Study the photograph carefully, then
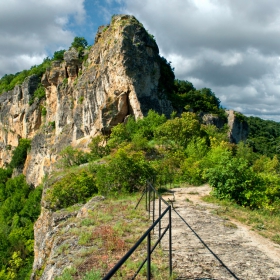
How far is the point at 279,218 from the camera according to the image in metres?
9.38

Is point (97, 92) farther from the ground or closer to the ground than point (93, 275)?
farther from the ground

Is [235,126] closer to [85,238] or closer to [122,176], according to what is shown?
[122,176]

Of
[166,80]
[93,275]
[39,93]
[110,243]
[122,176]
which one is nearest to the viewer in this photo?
[93,275]

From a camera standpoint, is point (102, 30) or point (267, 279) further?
point (102, 30)

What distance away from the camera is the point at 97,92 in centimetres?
3023

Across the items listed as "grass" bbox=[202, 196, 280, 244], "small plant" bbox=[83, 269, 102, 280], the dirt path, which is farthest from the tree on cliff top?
"small plant" bbox=[83, 269, 102, 280]

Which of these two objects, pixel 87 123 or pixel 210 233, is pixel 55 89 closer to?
pixel 87 123

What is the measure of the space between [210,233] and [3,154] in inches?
2082

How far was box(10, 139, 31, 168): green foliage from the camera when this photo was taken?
4587 centimetres

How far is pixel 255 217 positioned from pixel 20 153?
4320 cm

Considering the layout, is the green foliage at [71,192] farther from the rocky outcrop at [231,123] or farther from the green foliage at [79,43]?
the green foliage at [79,43]

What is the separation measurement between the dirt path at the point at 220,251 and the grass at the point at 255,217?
0.33 metres

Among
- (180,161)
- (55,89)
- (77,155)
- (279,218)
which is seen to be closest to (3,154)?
(55,89)

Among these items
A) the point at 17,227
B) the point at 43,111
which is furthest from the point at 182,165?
the point at 43,111
